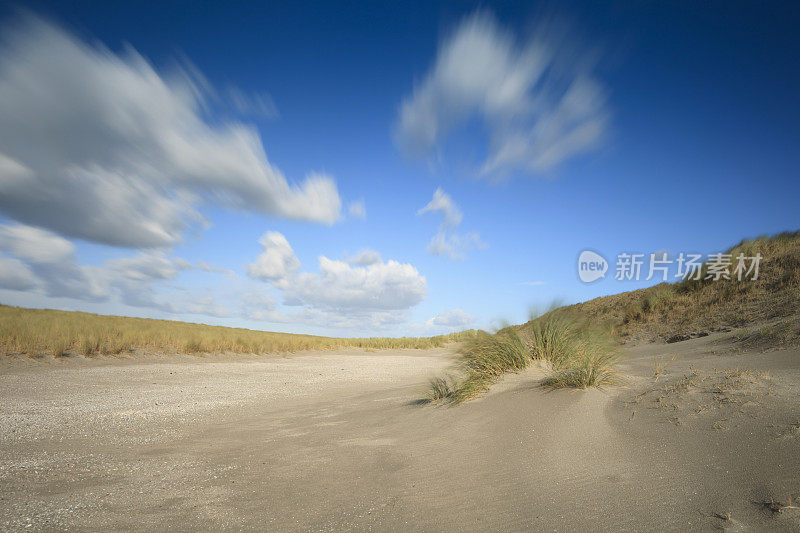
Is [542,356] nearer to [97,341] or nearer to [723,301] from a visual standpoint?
[723,301]

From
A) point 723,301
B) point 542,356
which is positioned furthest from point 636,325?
point 542,356

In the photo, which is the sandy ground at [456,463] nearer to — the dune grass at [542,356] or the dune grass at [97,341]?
the dune grass at [542,356]

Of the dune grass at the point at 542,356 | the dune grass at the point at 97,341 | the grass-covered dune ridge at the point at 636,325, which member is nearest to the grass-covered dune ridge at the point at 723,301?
the grass-covered dune ridge at the point at 636,325

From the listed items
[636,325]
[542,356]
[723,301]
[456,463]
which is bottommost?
[456,463]

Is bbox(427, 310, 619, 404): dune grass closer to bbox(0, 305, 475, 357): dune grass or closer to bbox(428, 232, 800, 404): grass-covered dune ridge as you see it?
bbox(428, 232, 800, 404): grass-covered dune ridge

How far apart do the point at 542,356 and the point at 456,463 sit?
290 centimetres

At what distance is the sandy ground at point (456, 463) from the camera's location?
7.51 ft

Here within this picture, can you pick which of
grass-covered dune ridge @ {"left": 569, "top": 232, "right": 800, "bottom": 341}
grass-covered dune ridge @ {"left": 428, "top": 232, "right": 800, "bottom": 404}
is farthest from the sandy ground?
grass-covered dune ridge @ {"left": 569, "top": 232, "right": 800, "bottom": 341}

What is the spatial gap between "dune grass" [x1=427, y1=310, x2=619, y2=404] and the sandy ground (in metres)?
0.26

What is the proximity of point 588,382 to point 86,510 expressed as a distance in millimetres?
4808

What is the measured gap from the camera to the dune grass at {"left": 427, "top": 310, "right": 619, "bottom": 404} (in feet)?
14.6

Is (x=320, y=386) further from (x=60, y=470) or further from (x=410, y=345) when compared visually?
(x=410, y=345)

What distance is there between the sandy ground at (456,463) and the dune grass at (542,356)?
262mm

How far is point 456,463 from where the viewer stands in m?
3.21
